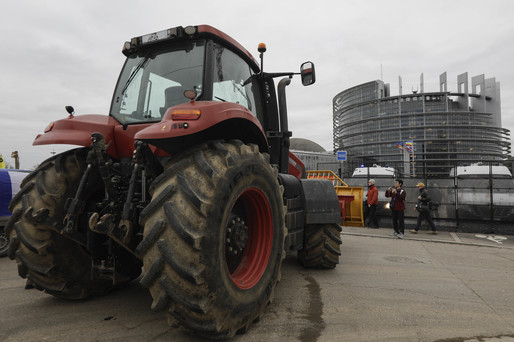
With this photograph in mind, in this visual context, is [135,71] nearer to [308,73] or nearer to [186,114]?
[186,114]

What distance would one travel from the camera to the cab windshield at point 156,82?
2.91 metres

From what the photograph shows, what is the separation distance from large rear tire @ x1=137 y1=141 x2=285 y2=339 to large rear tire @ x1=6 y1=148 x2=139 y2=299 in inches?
46.1

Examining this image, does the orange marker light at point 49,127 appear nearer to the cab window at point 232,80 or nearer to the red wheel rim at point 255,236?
the cab window at point 232,80

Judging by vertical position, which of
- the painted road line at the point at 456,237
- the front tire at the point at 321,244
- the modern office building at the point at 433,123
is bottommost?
the painted road line at the point at 456,237

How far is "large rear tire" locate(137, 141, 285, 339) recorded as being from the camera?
1.98 m

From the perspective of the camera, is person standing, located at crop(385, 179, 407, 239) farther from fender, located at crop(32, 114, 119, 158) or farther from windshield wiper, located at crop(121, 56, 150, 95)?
fender, located at crop(32, 114, 119, 158)

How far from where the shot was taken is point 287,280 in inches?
163

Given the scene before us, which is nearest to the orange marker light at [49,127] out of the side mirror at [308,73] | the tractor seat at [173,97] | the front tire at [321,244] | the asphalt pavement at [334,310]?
the tractor seat at [173,97]

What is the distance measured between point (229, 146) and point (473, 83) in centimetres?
9819

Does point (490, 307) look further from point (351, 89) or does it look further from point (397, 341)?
point (351, 89)

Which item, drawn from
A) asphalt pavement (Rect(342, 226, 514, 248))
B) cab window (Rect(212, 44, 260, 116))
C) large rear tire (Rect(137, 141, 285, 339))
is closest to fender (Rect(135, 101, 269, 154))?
large rear tire (Rect(137, 141, 285, 339))

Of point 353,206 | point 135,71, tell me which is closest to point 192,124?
point 135,71

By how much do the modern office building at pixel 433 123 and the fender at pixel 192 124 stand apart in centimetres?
7385

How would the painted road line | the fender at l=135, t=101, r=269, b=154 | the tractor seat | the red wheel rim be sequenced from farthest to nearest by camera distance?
1. the painted road line
2. the tractor seat
3. the red wheel rim
4. the fender at l=135, t=101, r=269, b=154
